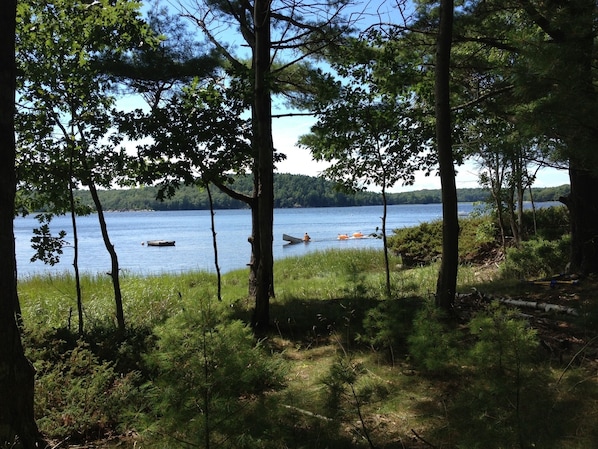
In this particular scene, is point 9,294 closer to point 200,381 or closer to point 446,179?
point 200,381

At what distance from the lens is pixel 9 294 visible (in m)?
2.61

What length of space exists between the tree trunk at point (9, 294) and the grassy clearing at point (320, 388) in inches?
21.0

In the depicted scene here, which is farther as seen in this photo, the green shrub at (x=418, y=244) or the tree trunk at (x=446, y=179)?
the green shrub at (x=418, y=244)

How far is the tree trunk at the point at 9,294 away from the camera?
2.56 m

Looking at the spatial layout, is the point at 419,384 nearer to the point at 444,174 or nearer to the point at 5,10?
the point at 444,174

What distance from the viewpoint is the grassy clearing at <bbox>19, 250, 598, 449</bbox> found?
212cm

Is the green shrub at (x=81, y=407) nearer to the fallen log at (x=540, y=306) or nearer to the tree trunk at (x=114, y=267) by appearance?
the tree trunk at (x=114, y=267)

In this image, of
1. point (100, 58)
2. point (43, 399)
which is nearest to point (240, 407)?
point (43, 399)

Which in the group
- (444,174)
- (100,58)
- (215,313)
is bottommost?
(215,313)

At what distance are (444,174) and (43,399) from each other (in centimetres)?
478

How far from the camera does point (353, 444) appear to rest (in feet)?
9.23

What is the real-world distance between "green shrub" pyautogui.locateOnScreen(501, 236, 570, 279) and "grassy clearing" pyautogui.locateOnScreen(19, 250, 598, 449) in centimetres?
584

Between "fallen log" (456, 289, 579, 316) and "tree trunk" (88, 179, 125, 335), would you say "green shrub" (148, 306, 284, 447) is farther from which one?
"fallen log" (456, 289, 579, 316)

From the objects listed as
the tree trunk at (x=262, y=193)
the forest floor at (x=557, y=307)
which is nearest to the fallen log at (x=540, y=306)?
the forest floor at (x=557, y=307)
